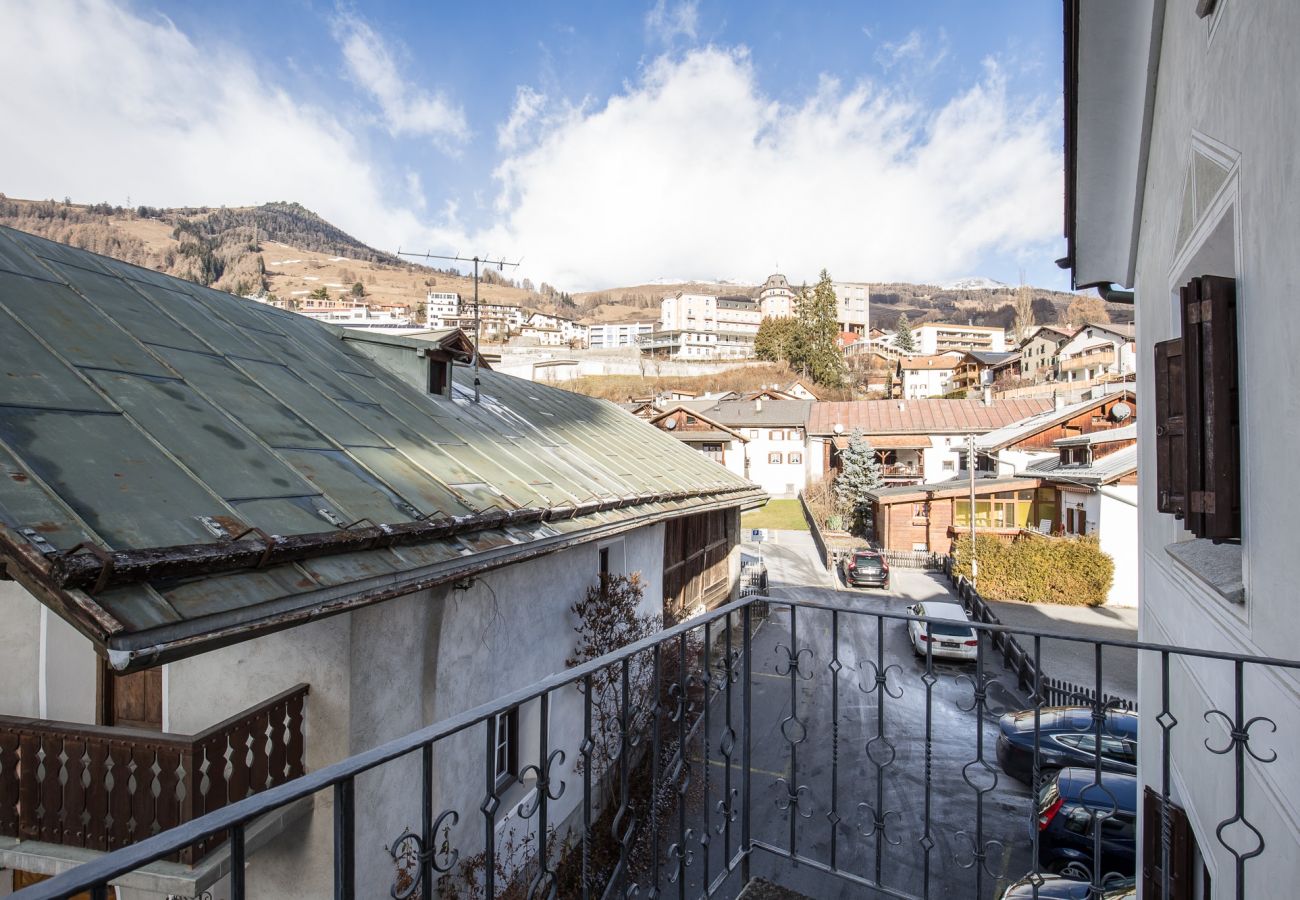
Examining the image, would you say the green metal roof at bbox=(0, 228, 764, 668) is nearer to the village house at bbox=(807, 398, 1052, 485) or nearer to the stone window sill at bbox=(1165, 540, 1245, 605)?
the stone window sill at bbox=(1165, 540, 1245, 605)

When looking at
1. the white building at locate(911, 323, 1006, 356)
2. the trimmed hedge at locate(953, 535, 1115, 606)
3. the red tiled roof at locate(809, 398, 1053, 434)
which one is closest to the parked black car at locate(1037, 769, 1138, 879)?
the trimmed hedge at locate(953, 535, 1115, 606)

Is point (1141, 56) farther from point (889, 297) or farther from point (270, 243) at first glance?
point (889, 297)

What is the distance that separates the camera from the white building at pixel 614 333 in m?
108

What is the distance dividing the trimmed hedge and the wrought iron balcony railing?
376 centimetres

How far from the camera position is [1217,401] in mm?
2385

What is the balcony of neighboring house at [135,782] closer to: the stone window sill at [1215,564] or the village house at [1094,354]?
the stone window sill at [1215,564]

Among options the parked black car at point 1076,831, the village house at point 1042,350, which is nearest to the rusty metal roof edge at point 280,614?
the parked black car at point 1076,831

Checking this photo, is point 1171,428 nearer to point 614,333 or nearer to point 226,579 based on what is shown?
point 226,579

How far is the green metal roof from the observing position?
2.71 meters

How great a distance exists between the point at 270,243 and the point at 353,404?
484ft

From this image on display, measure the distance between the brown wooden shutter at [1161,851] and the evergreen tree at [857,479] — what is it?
30.8 metres

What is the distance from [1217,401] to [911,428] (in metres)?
40.7

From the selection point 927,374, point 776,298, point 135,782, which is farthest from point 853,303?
point 135,782

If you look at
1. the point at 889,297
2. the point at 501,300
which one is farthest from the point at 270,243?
the point at 889,297
